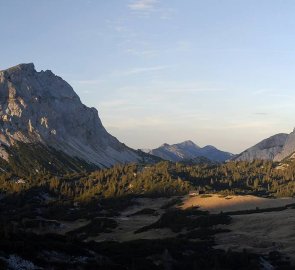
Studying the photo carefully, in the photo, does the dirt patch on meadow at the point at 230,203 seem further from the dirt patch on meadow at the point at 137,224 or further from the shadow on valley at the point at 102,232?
the dirt patch on meadow at the point at 137,224

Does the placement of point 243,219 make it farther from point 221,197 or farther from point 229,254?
point 221,197

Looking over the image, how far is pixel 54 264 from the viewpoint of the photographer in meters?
44.2

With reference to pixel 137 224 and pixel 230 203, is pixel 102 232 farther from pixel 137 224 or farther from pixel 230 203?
pixel 230 203

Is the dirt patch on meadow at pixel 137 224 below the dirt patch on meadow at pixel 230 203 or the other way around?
below

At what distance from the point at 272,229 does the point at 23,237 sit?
189ft

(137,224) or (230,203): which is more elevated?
(230,203)

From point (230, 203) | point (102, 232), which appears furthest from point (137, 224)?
point (230, 203)

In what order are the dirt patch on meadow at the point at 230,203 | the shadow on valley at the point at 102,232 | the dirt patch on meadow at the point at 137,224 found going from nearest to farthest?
the shadow on valley at the point at 102,232
the dirt patch on meadow at the point at 137,224
the dirt patch on meadow at the point at 230,203

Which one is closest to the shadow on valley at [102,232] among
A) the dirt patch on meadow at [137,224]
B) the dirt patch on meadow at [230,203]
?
the dirt patch on meadow at [137,224]

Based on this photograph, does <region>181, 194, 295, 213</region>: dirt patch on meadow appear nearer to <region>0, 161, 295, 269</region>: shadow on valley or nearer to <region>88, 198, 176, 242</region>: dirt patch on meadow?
<region>0, 161, 295, 269</region>: shadow on valley

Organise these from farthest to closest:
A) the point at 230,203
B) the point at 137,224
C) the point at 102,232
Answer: the point at 230,203 < the point at 137,224 < the point at 102,232

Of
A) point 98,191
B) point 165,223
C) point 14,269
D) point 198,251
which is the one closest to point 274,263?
point 198,251

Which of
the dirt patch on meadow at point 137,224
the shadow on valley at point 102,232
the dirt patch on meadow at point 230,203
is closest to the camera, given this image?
the shadow on valley at point 102,232

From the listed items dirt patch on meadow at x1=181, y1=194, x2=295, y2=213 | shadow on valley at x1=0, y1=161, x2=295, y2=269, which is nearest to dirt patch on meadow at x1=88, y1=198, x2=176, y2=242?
shadow on valley at x1=0, y1=161, x2=295, y2=269
